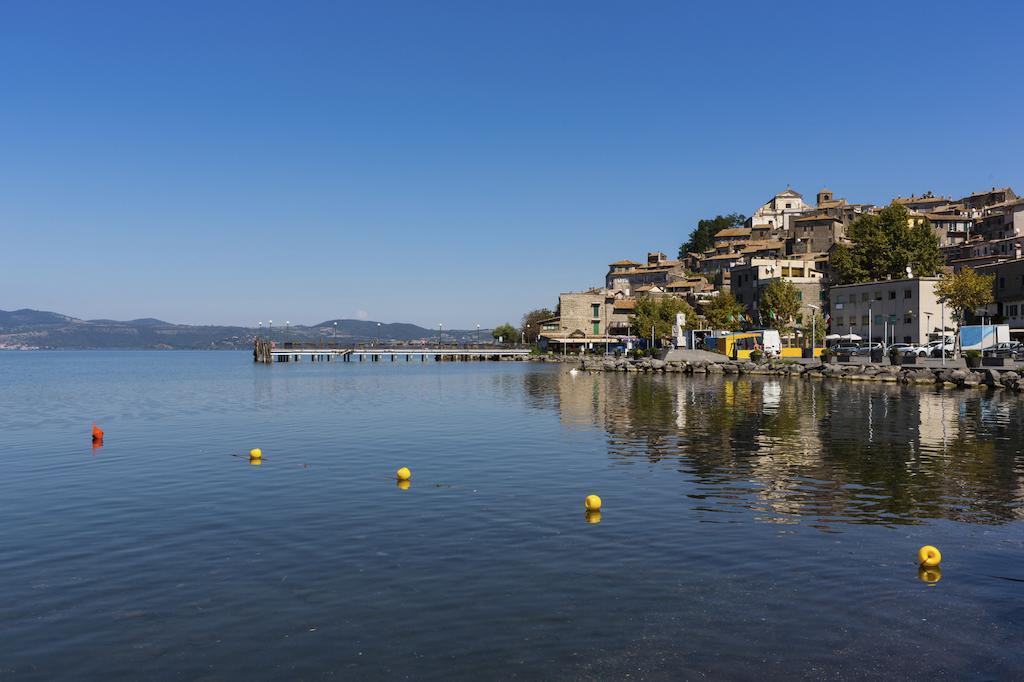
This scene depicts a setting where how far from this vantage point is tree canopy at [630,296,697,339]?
131500 millimetres

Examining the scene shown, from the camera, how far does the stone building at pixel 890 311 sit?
301 ft

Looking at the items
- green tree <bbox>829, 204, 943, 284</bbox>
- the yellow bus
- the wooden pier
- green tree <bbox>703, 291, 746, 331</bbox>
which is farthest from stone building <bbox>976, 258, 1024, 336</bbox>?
the wooden pier

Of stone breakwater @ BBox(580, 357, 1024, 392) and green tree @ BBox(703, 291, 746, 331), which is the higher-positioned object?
green tree @ BBox(703, 291, 746, 331)

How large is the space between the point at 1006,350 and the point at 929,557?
70608mm

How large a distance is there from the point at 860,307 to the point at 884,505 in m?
89.2

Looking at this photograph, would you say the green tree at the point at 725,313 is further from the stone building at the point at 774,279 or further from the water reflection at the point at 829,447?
the water reflection at the point at 829,447

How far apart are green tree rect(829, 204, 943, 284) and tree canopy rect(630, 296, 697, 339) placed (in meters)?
26.7

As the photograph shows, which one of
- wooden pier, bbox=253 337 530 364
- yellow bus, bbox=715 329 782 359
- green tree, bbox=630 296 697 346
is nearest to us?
yellow bus, bbox=715 329 782 359

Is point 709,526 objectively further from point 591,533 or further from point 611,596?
point 611,596

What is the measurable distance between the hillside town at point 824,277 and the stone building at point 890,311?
5.3 inches

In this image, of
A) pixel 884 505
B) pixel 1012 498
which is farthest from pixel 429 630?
pixel 1012 498

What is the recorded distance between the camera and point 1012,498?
2047 cm

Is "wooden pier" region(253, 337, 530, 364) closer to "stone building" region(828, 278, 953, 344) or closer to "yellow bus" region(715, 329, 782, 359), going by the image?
"yellow bus" region(715, 329, 782, 359)

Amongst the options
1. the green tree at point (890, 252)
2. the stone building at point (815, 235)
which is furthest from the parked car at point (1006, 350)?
the stone building at point (815, 235)
